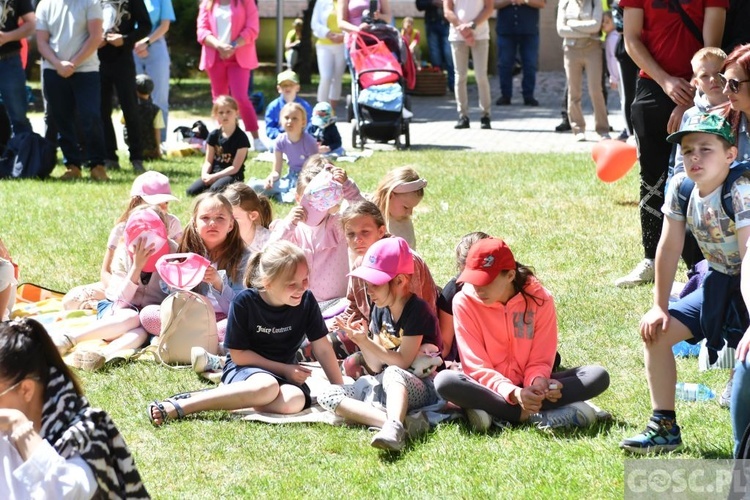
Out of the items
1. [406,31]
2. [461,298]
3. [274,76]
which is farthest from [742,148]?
[274,76]

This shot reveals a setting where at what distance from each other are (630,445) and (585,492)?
15.9 inches

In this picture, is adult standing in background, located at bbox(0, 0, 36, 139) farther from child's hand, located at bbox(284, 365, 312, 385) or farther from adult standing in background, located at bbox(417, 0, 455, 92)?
adult standing in background, located at bbox(417, 0, 455, 92)

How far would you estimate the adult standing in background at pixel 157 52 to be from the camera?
12.3 m

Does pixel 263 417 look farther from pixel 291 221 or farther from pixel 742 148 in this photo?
pixel 742 148


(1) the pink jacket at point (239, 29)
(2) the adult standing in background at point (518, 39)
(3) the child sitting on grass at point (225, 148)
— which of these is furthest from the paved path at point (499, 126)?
(3) the child sitting on grass at point (225, 148)

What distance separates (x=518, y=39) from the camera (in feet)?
56.9

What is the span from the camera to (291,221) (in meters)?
6.40

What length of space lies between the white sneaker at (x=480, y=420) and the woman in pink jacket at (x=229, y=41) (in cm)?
819

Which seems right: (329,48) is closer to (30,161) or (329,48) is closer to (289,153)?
(30,161)

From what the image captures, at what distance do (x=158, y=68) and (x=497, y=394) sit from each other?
8978mm

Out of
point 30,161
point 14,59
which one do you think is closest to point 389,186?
point 30,161

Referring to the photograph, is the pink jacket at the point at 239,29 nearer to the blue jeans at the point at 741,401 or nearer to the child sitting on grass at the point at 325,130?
the child sitting on grass at the point at 325,130

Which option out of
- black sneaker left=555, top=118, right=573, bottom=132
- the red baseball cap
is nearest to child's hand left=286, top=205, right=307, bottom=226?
the red baseball cap

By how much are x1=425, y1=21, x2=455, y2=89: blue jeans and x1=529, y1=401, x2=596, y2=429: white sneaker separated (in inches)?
626
